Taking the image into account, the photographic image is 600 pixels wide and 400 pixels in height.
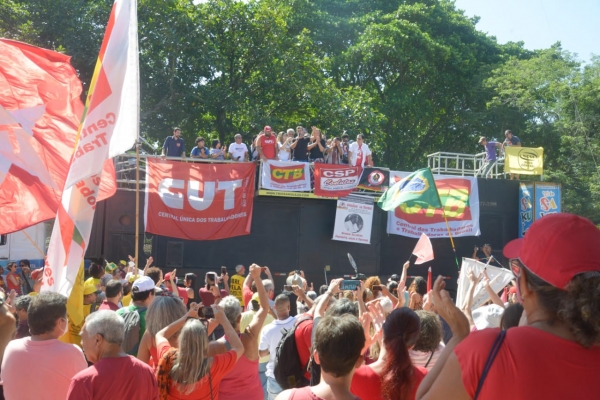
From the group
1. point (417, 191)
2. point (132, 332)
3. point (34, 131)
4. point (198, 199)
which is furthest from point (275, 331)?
point (198, 199)

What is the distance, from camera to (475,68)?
3488 cm

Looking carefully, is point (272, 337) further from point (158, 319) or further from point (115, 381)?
point (115, 381)

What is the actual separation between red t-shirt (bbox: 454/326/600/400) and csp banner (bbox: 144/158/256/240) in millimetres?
14294

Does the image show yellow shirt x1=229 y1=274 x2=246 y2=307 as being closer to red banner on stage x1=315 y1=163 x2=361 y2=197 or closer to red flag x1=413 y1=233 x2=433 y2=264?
red flag x1=413 y1=233 x2=433 y2=264

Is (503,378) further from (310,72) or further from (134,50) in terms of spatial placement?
(310,72)

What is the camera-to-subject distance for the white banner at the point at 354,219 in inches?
710

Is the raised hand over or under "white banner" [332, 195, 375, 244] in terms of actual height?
over

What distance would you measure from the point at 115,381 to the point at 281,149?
1401 centimetres

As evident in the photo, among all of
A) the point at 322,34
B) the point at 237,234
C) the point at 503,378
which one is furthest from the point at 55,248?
the point at 322,34

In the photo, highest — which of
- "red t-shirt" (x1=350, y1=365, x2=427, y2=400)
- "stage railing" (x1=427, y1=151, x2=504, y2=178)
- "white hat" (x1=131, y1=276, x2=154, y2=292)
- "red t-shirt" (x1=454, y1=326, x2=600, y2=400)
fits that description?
"stage railing" (x1=427, y1=151, x2=504, y2=178)

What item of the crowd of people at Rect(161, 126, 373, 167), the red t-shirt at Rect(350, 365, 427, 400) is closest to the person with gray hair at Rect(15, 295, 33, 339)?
the red t-shirt at Rect(350, 365, 427, 400)

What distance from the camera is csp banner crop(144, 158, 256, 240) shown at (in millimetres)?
16094

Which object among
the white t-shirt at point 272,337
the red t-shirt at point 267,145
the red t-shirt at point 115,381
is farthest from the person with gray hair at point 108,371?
the red t-shirt at point 267,145

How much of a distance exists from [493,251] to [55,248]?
15.2 m
